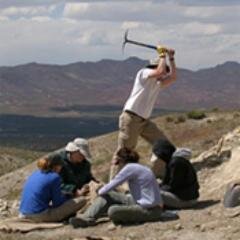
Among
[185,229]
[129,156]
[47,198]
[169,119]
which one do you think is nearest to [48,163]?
[47,198]

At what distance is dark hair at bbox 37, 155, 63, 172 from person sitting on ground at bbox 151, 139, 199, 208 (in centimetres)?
177

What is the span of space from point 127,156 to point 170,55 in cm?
272

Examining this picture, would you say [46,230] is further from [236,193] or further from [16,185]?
[16,185]

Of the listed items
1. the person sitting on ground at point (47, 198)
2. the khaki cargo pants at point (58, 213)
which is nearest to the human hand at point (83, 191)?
the person sitting on ground at point (47, 198)

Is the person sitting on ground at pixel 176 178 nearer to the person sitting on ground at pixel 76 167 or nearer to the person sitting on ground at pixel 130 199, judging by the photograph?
the person sitting on ground at pixel 130 199

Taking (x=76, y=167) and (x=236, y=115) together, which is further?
(x=236, y=115)

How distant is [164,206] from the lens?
15.1 meters

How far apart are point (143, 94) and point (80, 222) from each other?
118 inches

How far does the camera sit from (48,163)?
14.7m

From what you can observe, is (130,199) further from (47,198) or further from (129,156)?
(47,198)

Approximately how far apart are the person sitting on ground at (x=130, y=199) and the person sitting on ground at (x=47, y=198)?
1.47 ft

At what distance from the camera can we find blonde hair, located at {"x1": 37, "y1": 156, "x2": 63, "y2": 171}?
14.6 meters

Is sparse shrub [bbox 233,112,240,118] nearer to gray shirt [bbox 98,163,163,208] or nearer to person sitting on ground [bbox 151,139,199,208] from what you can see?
person sitting on ground [bbox 151,139,199,208]

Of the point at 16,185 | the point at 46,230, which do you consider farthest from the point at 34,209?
the point at 16,185
